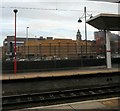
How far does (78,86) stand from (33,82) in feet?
8.73

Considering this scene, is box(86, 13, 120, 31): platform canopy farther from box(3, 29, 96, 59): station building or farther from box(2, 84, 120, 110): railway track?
box(2, 84, 120, 110): railway track

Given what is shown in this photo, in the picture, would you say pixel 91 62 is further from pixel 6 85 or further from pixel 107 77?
pixel 6 85

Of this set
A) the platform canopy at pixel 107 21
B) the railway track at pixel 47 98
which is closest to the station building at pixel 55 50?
the platform canopy at pixel 107 21

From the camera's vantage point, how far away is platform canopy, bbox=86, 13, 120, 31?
633 inches

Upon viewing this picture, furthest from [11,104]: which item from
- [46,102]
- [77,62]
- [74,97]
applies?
[77,62]

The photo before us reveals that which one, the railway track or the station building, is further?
the station building

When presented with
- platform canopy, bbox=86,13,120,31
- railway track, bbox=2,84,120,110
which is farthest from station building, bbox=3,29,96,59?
railway track, bbox=2,84,120,110

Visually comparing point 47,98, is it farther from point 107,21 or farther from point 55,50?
point 55,50

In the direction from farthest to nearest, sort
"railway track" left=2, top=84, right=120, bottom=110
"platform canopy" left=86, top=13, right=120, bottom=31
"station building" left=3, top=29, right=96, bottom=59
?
"station building" left=3, top=29, right=96, bottom=59 → "platform canopy" left=86, top=13, right=120, bottom=31 → "railway track" left=2, top=84, right=120, bottom=110

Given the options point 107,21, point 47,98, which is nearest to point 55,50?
point 107,21

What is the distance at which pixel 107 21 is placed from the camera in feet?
54.5

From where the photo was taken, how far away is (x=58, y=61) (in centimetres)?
1978

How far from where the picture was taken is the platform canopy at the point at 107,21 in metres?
16.1

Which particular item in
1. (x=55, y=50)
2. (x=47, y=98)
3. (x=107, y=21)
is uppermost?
(x=107, y=21)
